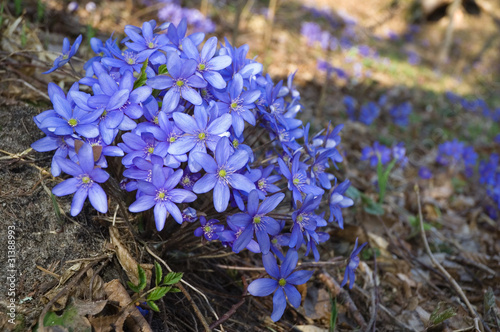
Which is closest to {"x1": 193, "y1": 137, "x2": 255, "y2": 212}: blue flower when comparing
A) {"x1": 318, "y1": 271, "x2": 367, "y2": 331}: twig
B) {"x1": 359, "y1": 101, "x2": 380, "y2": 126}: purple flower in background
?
{"x1": 318, "y1": 271, "x2": 367, "y2": 331}: twig

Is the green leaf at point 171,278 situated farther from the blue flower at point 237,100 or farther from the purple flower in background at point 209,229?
the blue flower at point 237,100

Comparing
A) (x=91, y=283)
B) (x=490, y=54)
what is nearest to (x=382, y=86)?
(x=91, y=283)

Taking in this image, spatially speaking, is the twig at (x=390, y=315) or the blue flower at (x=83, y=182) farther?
the twig at (x=390, y=315)

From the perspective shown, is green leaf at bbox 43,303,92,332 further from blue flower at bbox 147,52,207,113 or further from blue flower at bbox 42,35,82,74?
blue flower at bbox 42,35,82,74

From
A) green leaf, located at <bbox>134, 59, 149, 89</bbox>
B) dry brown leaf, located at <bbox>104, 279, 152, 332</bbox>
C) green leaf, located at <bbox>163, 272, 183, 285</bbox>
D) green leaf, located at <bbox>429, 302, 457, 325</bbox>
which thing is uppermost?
green leaf, located at <bbox>134, 59, 149, 89</bbox>

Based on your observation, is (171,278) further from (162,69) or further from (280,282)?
(162,69)

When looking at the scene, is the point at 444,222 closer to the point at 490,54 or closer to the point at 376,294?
the point at 376,294

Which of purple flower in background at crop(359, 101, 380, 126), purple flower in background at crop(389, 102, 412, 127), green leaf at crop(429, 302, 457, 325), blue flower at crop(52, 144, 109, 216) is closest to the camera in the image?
blue flower at crop(52, 144, 109, 216)

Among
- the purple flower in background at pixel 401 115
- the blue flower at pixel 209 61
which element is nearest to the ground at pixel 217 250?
the blue flower at pixel 209 61
